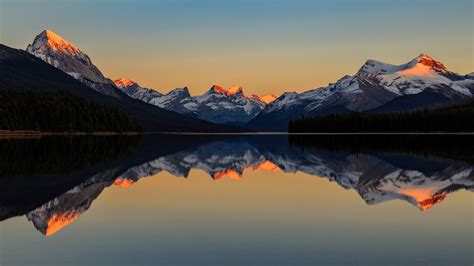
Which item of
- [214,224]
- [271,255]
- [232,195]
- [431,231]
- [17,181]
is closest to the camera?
[271,255]

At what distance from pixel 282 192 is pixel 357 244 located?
21.6 m

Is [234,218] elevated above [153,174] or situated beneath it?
situated beneath

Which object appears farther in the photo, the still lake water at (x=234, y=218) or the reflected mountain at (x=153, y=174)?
the reflected mountain at (x=153, y=174)

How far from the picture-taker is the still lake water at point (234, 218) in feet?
83.3

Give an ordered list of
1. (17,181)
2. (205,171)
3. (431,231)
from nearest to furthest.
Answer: (431,231) → (17,181) → (205,171)

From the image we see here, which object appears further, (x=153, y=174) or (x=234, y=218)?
(x=153, y=174)

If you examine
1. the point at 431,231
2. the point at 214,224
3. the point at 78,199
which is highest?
the point at 78,199

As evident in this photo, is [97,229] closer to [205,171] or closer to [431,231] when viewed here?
[431,231]

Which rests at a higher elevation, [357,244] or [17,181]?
[17,181]

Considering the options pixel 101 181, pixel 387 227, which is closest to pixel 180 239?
pixel 387 227

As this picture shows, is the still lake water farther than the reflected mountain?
No

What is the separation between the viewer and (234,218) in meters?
34.9

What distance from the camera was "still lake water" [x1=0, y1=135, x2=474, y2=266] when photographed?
25.4 metres

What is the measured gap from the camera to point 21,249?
2642 cm
